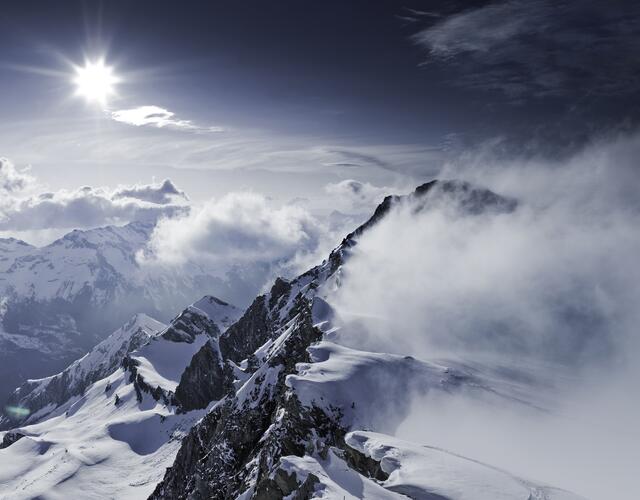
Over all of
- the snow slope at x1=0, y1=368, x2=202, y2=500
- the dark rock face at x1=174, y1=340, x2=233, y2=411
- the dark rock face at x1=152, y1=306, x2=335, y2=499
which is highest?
the dark rock face at x1=152, y1=306, x2=335, y2=499

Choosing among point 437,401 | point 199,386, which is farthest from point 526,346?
point 199,386

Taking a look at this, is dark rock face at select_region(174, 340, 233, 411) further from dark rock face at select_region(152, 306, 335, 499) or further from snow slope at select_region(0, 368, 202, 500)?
dark rock face at select_region(152, 306, 335, 499)

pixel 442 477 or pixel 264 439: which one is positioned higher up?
pixel 442 477

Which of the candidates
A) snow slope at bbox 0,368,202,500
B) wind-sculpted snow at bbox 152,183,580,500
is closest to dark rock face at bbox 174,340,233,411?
snow slope at bbox 0,368,202,500

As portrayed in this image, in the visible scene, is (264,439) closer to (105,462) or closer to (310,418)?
(310,418)


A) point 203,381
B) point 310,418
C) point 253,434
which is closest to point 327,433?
point 310,418

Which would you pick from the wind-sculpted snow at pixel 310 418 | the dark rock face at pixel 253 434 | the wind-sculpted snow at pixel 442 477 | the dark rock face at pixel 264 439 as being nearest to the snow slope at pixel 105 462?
the dark rock face at pixel 264 439

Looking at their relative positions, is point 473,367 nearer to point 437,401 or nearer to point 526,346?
point 437,401

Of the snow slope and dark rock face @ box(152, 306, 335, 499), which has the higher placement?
dark rock face @ box(152, 306, 335, 499)

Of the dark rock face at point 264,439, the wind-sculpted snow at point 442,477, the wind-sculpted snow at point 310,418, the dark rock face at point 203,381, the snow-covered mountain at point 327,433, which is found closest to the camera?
the wind-sculpted snow at point 442,477

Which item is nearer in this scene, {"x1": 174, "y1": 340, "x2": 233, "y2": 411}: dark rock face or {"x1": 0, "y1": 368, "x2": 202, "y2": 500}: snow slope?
{"x1": 0, "y1": 368, "x2": 202, "y2": 500}: snow slope

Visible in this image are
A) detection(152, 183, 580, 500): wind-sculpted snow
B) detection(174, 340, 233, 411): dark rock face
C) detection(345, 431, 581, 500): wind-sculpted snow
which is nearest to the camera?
detection(345, 431, 581, 500): wind-sculpted snow

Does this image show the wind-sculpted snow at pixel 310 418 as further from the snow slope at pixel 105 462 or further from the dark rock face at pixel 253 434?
the snow slope at pixel 105 462

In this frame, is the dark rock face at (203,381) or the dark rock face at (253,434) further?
the dark rock face at (203,381)
